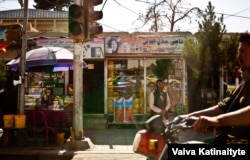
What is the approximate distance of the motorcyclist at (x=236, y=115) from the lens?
2619 millimetres

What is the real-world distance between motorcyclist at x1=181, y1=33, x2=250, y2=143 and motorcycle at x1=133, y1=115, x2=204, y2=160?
0.63 ft

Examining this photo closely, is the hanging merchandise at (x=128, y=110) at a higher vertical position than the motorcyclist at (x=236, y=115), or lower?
lower

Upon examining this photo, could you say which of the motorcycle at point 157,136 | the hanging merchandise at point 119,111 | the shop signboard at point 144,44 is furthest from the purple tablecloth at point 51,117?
the motorcycle at point 157,136

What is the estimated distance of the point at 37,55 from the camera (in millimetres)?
11391

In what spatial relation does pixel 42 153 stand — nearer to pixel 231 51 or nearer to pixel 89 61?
pixel 89 61

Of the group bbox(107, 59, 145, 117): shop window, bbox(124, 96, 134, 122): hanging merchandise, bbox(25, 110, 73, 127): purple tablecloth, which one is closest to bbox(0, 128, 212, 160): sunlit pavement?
bbox(25, 110, 73, 127): purple tablecloth

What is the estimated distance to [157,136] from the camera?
2955 millimetres

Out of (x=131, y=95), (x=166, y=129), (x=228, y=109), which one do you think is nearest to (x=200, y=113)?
(x=228, y=109)

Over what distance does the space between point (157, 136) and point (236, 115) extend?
65cm

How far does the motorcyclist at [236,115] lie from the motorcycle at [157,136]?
0.19m

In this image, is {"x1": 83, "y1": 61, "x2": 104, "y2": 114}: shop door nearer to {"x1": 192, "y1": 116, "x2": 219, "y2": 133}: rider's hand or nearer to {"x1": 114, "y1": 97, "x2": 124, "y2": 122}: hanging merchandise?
{"x1": 114, "y1": 97, "x2": 124, "y2": 122}: hanging merchandise

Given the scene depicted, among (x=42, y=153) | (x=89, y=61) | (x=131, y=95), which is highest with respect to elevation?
(x=89, y=61)

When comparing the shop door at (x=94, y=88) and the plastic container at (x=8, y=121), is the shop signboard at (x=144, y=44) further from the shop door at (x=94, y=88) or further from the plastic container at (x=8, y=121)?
the plastic container at (x=8, y=121)

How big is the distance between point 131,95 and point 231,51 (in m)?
4.06
